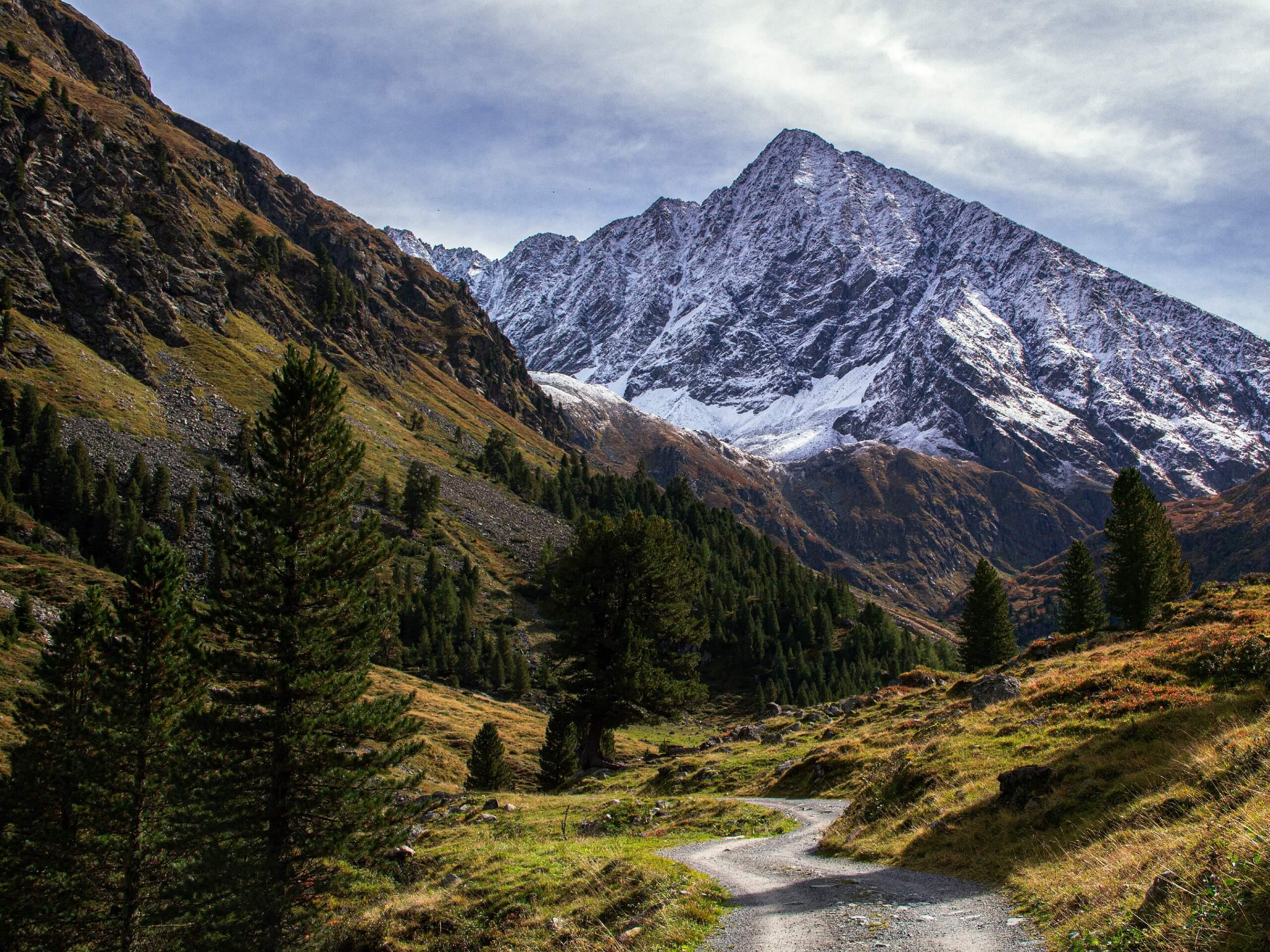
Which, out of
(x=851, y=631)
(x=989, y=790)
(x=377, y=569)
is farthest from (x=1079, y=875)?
(x=851, y=631)

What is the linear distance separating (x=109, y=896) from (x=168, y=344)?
149025 mm

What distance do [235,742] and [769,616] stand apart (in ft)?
395

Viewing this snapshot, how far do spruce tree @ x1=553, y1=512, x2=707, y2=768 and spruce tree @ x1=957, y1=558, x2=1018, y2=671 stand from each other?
4233 centimetres

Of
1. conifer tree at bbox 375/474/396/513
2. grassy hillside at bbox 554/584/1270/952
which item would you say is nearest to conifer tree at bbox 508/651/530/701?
conifer tree at bbox 375/474/396/513

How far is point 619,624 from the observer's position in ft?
143

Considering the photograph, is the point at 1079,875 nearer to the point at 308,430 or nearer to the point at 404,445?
the point at 308,430

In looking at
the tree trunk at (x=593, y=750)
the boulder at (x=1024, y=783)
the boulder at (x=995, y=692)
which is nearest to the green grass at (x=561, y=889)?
the boulder at (x=1024, y=783)

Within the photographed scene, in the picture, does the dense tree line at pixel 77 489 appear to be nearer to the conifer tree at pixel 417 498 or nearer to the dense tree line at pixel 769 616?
the conifer tree at pixel 417 498

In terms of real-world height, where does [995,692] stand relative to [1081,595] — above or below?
below

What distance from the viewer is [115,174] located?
17200 cm

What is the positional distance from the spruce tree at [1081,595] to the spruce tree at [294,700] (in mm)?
75424

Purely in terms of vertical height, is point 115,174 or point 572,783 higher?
point 115,174

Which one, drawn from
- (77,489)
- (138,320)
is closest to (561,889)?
(77,489)

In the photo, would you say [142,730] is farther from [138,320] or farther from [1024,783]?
[138,320]
